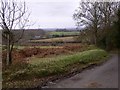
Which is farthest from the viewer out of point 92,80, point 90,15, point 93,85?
point 90,15

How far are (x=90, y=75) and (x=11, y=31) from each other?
5.50 meters

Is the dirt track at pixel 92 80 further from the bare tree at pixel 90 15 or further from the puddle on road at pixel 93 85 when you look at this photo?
the bare tree at pixel 90 15

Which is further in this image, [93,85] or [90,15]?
[90,15]

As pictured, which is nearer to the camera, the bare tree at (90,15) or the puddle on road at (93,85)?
the puddle on road at (93,85)

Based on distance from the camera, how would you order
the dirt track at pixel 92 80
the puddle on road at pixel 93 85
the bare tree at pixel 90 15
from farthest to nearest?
the bare tree at pixel 90 15 < the dirt track at pixel 92 80 < the puddle on road at pixel 93 85

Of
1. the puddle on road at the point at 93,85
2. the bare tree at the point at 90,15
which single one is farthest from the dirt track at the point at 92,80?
the bare tree at the point at 90,15

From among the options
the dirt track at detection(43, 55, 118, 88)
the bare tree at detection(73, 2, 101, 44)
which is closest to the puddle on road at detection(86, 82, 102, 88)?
the dirt track at detection(43, 55, 118, 88)

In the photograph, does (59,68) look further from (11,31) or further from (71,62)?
(11,31)

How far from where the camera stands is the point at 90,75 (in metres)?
12.5

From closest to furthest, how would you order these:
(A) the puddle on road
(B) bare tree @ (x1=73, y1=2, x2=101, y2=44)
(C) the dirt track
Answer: (A) the puddle on road → (C) the dirt track → (B) bare tree @ (x1=73, y1=2, x2=101, y2=44)

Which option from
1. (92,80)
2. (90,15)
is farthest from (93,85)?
(90,15)

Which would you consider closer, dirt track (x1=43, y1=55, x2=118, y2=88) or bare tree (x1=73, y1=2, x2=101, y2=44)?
dirt track (x1=43, y1=55, x2=118, y2=88)

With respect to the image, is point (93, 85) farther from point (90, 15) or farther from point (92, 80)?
point (90, 15)

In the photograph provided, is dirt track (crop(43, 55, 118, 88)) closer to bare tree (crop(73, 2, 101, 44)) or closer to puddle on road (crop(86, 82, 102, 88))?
puddle on road (crop(86, 82, 102, 88))
